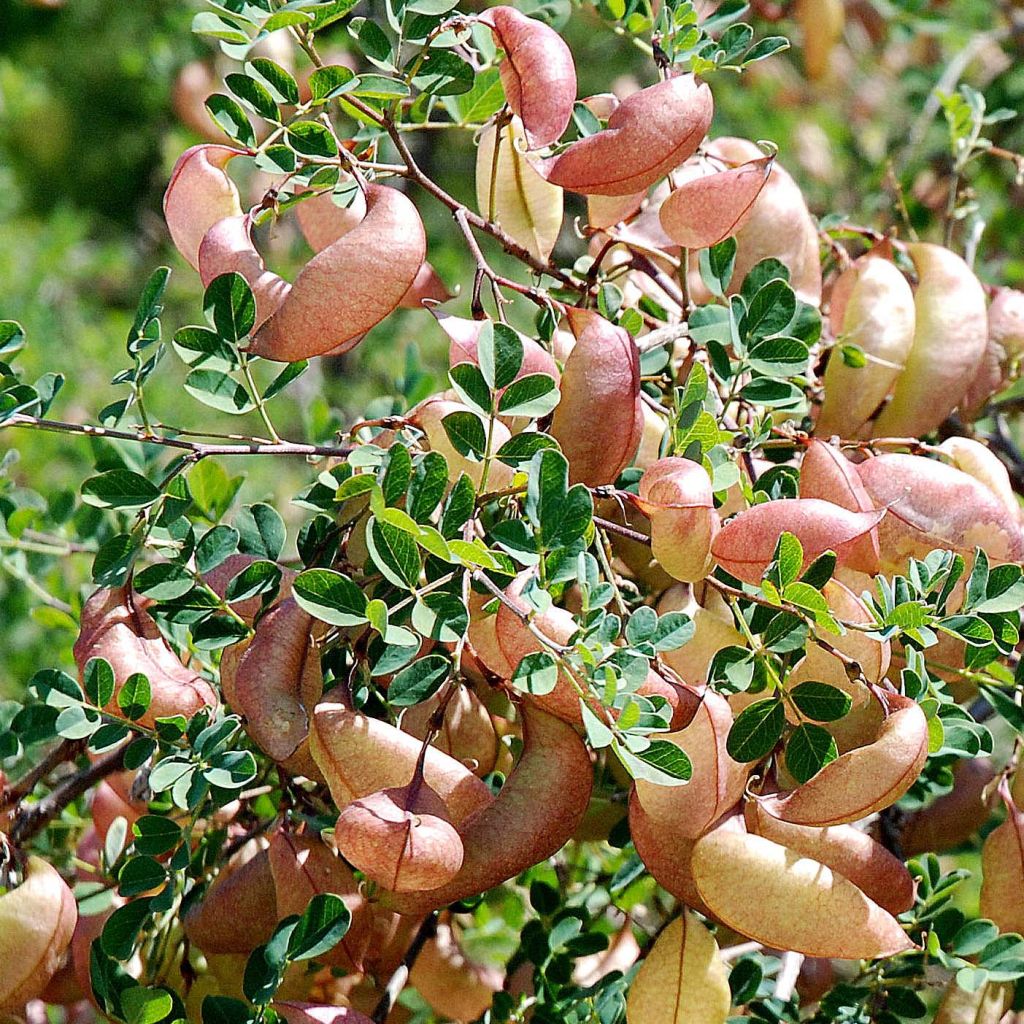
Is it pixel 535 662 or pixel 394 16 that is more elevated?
pixel 394 16

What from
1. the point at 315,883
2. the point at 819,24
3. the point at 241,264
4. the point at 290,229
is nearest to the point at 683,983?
the point at 315,883

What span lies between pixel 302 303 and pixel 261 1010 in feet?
1.13

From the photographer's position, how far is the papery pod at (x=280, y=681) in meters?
0.57

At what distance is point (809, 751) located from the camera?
0.57 metres

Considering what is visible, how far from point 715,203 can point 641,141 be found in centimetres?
6

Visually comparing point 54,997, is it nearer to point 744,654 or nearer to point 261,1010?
point 261,1010

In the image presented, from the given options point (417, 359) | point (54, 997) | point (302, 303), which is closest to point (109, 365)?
point (417, 359)

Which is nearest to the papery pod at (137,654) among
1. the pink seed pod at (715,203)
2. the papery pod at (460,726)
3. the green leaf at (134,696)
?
the green leaf at (134,696)

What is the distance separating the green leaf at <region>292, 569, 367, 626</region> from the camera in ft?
1.78

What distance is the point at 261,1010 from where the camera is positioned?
2.02 feet

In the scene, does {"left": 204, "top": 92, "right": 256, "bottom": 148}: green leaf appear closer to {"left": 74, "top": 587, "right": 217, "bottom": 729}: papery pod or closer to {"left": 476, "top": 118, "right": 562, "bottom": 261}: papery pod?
{"left": 476, "top": 118, "right": 562, "bottom": 261}: papery pod

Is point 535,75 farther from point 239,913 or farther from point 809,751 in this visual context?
point 239,913

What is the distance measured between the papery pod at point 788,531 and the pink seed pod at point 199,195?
301 millimetres

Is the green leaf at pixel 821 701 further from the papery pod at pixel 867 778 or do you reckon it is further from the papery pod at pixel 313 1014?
the papery pod at pixel 313 1014
